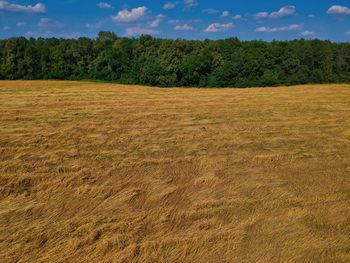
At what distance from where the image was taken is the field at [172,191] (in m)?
4.88

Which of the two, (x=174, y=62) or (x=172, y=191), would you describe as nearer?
(x=172, y=191)

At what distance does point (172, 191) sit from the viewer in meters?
6.77

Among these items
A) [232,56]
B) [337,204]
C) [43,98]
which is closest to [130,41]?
[232,56]

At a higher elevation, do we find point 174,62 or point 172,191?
point 174,62

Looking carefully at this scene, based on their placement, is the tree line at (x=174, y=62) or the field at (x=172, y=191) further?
the tree line at (x=174, y=62)

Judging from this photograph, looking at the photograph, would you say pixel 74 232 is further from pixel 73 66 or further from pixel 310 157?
pixel 73 66

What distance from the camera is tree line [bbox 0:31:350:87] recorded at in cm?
3862

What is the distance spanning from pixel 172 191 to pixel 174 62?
32786 mm

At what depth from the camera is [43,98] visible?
757 inches

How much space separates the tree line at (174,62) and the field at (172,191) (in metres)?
26.0

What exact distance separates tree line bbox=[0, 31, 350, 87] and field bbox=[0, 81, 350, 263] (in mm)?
25972

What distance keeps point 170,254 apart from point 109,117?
9727mm

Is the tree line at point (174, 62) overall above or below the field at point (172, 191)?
above

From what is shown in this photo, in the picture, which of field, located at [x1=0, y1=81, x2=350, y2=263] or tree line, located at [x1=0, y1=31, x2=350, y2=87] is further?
tree line, located at [x1=0, y1=31, x2=350, y2=87]
